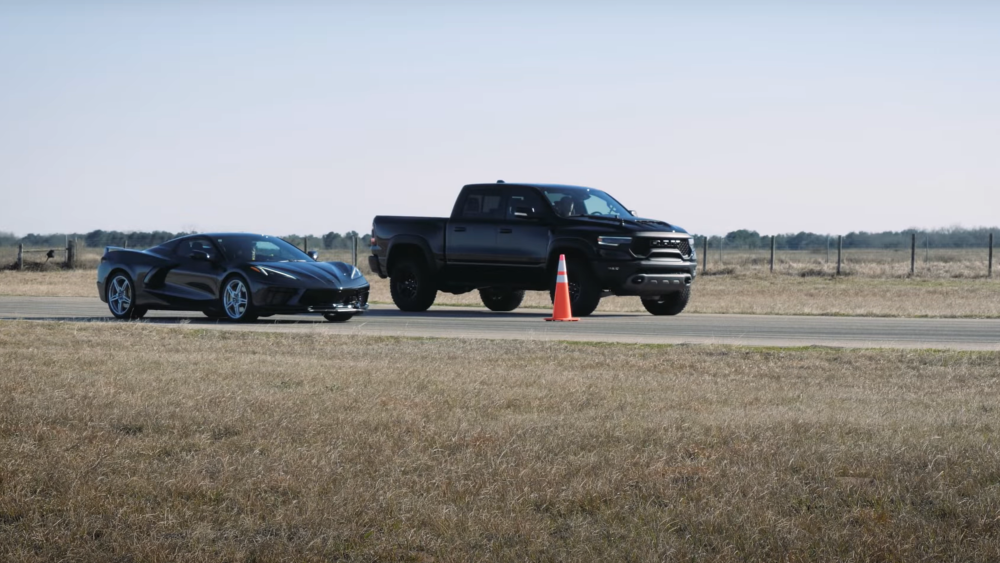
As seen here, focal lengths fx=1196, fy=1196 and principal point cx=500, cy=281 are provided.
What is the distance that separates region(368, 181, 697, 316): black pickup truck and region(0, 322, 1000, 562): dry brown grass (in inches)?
292

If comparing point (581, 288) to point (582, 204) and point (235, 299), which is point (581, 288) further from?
point (235, 299)

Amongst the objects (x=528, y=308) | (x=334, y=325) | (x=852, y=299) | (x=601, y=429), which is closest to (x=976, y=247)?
(x=852, y=299)

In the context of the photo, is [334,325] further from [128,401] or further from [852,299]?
[852,299]

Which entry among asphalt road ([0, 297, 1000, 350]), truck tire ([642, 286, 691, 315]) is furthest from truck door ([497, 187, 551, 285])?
truck tire ([642, 286, 691, 315])

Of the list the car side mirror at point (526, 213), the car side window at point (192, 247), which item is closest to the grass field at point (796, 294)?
the car side mirror at point (526, 213)

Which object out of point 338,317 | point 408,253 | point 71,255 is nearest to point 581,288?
point 408,253

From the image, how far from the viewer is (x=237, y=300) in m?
16.8

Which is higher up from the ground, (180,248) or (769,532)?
(180,248)

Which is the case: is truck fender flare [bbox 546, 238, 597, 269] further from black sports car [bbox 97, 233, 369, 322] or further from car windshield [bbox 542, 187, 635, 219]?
black sports car [bbox 97, 233, 369, 322]

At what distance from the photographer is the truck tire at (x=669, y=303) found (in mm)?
19320

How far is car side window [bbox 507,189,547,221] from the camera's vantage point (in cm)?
1889

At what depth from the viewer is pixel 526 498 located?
5676 mm

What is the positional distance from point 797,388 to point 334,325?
26.9 feet

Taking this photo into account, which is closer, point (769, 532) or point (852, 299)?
point (769, 532)
